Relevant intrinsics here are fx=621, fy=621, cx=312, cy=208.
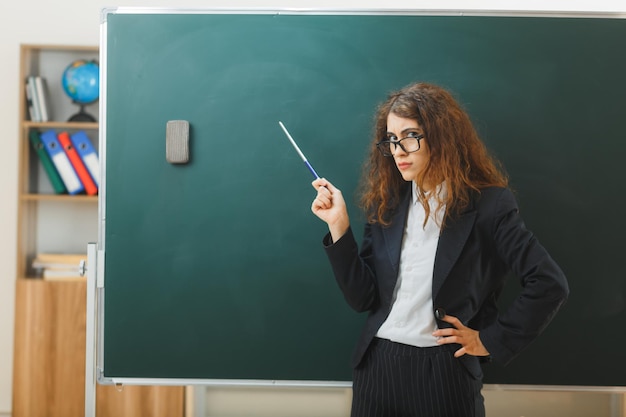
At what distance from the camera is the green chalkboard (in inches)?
85.1

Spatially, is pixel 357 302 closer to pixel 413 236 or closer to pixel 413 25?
pixel 413 236

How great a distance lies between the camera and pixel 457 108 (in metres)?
1.73

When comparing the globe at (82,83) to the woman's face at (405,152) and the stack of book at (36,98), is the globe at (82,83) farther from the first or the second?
the woman's face at (405,152)

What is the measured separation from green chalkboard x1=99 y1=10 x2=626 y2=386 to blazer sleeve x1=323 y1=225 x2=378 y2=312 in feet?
1.49

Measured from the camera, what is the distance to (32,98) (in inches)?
129

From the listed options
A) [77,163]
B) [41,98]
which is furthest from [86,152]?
[41,98]

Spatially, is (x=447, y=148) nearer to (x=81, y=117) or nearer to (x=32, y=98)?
(x=81, y=117)

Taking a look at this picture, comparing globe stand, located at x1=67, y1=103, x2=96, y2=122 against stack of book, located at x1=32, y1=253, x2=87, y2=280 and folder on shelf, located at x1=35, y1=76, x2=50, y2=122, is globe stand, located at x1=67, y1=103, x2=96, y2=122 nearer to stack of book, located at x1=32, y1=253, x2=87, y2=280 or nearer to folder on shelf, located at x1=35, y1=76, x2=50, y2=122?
folder on shelf, located at x1=35, y1=76, x2=50, y2=122

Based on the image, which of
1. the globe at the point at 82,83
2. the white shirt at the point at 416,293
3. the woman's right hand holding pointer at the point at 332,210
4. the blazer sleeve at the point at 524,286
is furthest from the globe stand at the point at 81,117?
the blazer sleeve at the point at 524,286

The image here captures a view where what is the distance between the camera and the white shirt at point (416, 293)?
1659mm

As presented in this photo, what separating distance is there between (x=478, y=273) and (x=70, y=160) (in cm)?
240

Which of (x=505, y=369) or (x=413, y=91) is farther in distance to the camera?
(x=505, y=369)

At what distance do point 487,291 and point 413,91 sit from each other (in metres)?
0.59

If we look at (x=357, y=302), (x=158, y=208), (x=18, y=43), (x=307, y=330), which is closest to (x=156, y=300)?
(x=158, y=208)
